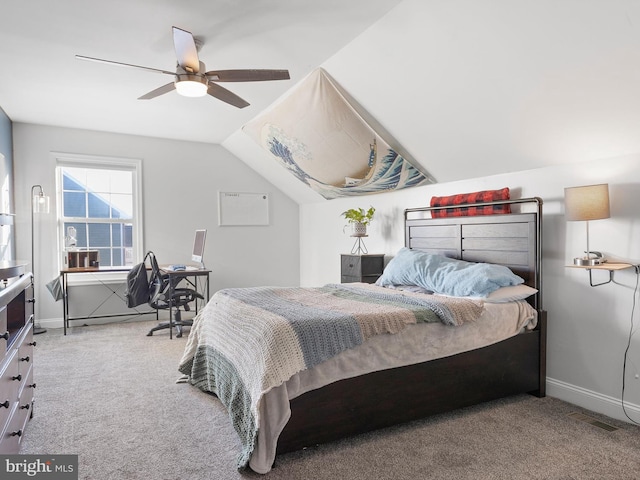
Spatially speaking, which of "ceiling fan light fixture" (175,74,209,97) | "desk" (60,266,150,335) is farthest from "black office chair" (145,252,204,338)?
"ceiling fan light fixture" (175,74,209,97)

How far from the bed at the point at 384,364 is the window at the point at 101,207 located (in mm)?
2967

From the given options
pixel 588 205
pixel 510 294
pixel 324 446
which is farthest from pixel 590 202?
pixel 324 446

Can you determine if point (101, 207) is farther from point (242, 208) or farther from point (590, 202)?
point (590, 202)

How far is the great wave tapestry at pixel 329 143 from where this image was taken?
151 inches

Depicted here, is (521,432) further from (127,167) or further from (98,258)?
(127,167)

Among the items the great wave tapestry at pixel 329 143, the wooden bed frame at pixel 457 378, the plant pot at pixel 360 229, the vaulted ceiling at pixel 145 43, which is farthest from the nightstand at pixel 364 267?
the vaulted ceiling at pixel 145 43

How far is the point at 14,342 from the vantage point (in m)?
1.99

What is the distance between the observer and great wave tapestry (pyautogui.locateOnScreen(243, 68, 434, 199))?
12.6ft

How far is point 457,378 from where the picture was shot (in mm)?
2631

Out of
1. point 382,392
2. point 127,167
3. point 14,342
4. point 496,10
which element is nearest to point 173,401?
point 14,342

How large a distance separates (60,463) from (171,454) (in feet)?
1.59

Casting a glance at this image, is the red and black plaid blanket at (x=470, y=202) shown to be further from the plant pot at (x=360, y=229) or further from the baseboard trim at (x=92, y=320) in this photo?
the baseboard trim at (x=92, y=320)

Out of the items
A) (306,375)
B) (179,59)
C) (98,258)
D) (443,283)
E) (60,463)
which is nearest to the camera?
(60,463)

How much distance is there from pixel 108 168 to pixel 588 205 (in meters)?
5.21
